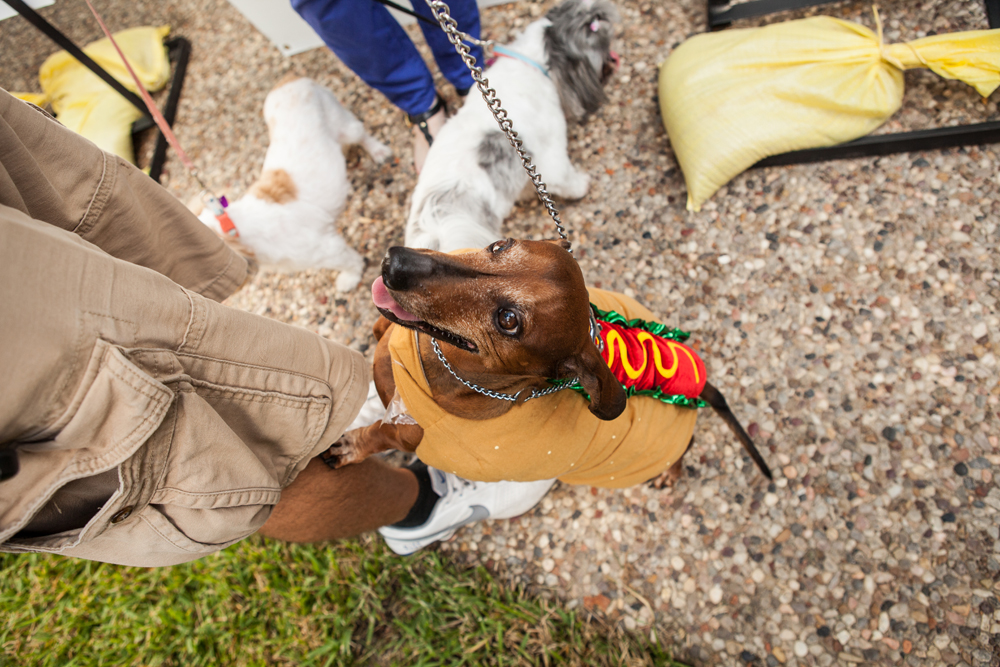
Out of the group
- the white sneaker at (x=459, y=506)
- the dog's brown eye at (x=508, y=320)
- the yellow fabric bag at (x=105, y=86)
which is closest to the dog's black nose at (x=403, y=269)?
the dog's brown eye at (x=508, y=320)

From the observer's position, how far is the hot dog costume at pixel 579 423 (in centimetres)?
171

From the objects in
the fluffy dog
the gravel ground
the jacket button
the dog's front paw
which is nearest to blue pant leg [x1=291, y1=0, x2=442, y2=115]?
the fluffy dog

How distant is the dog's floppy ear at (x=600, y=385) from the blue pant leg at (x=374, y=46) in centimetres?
230

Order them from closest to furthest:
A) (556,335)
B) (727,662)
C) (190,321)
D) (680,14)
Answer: (190,321)
(556,335)
(727,662)
(680,14)

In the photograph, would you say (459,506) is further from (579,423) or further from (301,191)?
(301,191)

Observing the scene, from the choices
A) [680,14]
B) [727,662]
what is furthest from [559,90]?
[727,662]

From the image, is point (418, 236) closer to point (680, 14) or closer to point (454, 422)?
point (454, 422)

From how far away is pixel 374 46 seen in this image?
107 inches

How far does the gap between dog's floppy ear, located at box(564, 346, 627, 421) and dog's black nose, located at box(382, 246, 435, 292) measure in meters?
0.58

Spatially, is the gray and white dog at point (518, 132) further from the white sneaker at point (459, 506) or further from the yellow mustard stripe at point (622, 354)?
the white sneaker at point (459, 506)

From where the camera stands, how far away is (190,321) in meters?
1.22

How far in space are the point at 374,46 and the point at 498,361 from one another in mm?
2196

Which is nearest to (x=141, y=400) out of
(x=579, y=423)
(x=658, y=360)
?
(x=579, y=423)

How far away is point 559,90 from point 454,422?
2.50m
